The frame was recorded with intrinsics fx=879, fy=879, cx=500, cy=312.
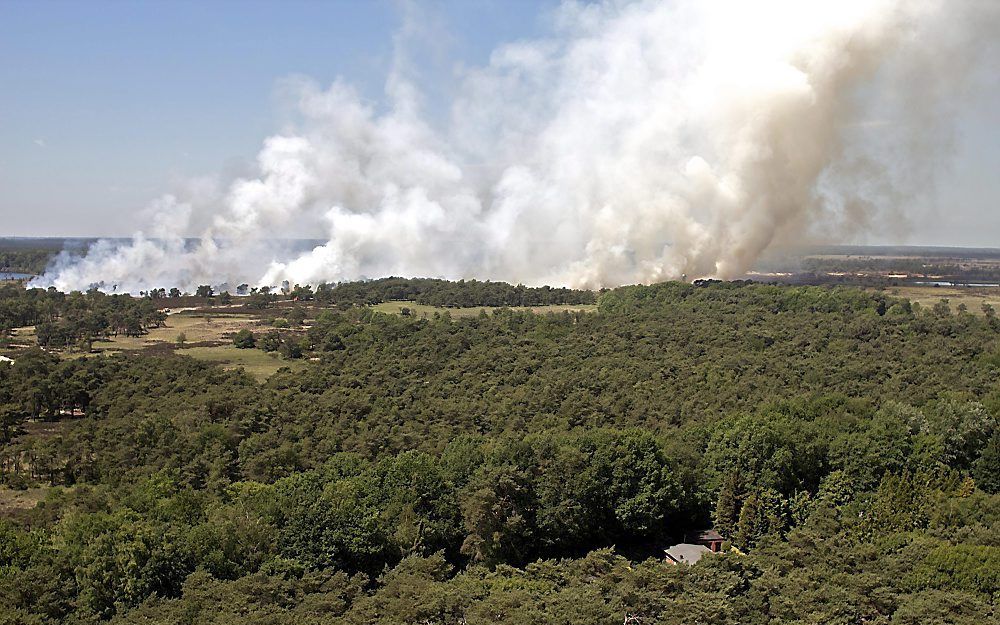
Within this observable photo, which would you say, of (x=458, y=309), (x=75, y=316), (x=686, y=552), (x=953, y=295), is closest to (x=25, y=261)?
(x=75, y=316)

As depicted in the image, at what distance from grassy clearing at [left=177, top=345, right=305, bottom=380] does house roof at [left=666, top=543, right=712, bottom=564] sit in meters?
29.4

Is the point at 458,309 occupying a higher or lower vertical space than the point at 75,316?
higher

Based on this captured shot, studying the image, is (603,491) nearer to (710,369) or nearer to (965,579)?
(965,579)

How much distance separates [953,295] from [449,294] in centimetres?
6270

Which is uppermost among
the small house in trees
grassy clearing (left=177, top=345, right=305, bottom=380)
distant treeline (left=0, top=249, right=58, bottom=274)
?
distant treeline (left=0, top=249, right=58, bottom=274)

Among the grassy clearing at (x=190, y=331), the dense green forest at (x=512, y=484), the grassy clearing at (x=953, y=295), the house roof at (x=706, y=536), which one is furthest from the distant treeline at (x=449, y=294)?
the house roof at (x=706, y=536)

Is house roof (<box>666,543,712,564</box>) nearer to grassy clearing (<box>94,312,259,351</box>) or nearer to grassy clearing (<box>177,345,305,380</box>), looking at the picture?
grassy clearing (<box>177,345,305,380</box>)

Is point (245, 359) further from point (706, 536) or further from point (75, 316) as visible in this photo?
point (706, 536)

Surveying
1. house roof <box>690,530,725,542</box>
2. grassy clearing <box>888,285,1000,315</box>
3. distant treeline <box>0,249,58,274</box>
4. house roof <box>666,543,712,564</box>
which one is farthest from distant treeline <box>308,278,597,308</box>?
distant treeline <box>0,249,58,274</box>

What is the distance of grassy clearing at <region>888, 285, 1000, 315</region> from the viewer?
9138 centimetres

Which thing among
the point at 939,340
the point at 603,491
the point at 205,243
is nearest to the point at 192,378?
the point at 603,491

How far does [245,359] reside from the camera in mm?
55344

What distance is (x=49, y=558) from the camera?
19703 millimetres

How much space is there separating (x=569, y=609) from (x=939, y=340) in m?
46.2
